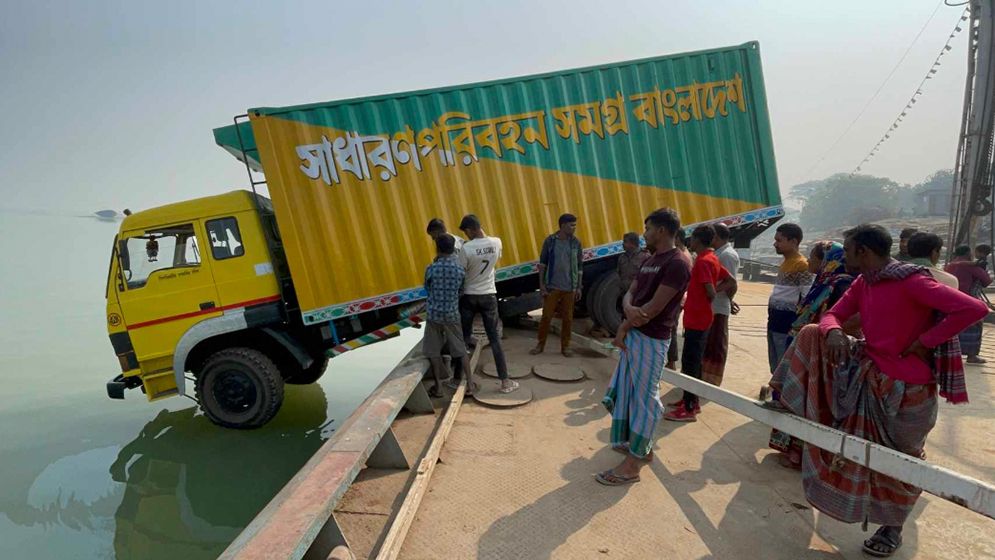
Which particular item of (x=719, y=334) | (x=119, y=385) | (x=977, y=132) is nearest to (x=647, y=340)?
(x=719, y=334)

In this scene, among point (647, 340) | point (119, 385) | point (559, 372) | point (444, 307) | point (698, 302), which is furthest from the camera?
point (119, 385)

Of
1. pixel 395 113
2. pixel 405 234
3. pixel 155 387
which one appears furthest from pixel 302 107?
pixel 155 387

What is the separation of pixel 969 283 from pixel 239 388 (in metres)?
9.07

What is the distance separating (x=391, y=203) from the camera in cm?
497

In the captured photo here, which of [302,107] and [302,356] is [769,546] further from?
[302,107]

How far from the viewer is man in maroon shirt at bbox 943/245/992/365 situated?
550 cm

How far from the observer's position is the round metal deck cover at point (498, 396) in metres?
3.73

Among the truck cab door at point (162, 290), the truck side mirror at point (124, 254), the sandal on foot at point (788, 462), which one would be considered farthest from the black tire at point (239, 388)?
the sandal on foot at point (788, 462)

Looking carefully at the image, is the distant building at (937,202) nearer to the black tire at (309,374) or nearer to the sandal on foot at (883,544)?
the sandal on foot at (883,544)

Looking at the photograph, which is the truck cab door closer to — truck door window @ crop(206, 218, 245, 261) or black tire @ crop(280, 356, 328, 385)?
truck door window @ crop(206, 218, 245, 261)

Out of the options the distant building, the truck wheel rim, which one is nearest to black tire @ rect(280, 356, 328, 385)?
the truck wheel rim

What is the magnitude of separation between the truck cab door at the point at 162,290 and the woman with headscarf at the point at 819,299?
5.25 meters

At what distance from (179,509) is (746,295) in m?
12.5

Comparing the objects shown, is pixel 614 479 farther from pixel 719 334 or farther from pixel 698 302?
pixel 719 334
